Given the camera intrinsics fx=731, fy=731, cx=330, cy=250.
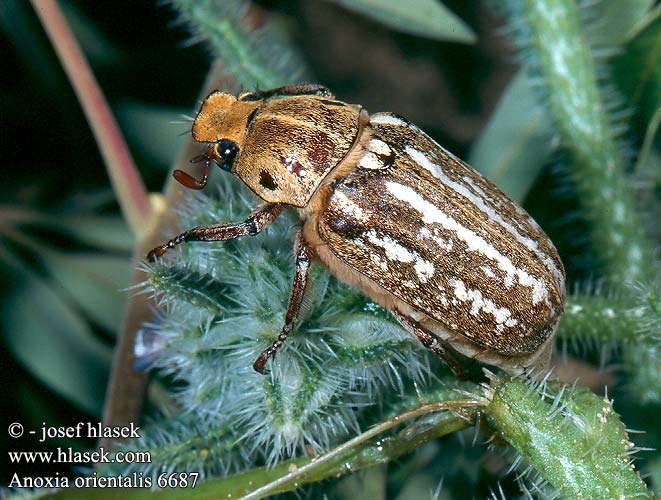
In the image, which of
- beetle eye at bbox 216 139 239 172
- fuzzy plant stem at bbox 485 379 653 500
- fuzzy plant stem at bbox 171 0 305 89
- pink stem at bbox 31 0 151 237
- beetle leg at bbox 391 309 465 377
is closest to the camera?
fuzzy plant stem at bbox 485 379 653 500

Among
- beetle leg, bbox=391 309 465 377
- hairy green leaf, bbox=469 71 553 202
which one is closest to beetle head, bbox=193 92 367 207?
beetle leg, bbox=391 309 465 377

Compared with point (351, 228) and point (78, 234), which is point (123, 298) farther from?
point (351, 228)

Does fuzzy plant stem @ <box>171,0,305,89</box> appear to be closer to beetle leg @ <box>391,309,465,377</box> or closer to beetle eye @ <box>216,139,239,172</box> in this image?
beetle eye @ <box>216,139,239,172</box>

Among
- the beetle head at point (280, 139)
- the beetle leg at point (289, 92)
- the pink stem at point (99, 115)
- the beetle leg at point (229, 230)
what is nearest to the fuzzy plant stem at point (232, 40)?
the beetle leg at point (289, 92)

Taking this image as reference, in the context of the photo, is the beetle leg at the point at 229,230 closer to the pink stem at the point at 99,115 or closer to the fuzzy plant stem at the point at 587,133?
the pink stem at the point at 99,115

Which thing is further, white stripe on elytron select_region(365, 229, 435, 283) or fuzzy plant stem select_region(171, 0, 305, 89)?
fuzzy plant stem select_region(171, 0, 305, 89)

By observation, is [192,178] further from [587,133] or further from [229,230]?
[587,133]

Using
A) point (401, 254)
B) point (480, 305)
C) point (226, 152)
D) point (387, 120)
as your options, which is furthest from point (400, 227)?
point (226, 152)
